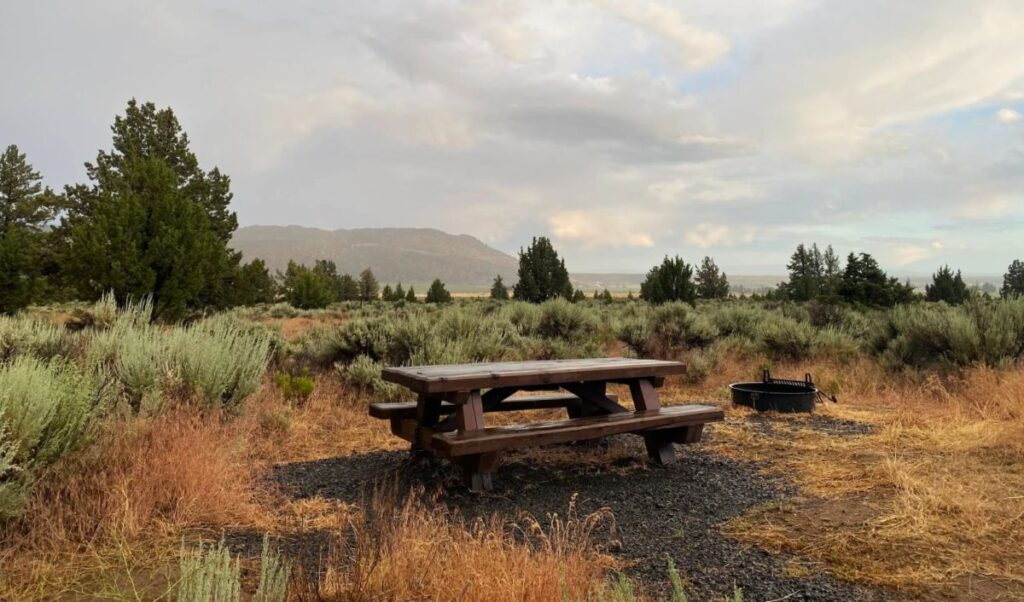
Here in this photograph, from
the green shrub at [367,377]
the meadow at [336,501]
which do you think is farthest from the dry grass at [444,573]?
the green shrub at [367,377]

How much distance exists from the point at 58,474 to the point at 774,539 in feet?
12.2

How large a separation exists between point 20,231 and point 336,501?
37285 millimetres

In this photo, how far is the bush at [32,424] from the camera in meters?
2.75

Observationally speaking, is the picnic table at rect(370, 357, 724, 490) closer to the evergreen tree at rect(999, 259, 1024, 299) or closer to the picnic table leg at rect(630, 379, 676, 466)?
the picnic table leg at rect(630, 379, 676, 466)

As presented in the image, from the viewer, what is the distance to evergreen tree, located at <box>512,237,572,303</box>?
3184 cm

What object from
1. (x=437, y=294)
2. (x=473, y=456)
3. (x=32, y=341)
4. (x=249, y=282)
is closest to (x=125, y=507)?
(x=473, y=456)

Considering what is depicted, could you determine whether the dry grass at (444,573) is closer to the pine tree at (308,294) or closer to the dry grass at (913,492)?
the dry grass at (913,492)

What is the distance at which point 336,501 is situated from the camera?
395 centimetres

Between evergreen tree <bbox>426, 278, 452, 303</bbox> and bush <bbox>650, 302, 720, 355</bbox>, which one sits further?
evergreen tree <bbox>426, 278, 452, 303</bbox>

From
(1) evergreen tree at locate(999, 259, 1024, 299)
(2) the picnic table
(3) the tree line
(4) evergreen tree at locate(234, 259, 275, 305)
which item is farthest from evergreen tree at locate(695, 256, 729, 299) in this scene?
(2) the picnic table

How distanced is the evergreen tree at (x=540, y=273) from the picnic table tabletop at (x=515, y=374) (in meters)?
26.7

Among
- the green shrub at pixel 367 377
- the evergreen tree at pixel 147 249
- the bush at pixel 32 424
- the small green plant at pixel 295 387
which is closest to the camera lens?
the bush at pixel 32 424

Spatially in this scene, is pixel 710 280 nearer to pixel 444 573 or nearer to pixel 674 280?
pixel 674 280

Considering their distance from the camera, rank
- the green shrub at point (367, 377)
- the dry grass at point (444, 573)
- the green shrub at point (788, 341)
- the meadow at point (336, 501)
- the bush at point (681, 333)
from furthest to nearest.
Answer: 1. the bush at point (681, 333)
2. the green shrub at point (788, 341)
3. the green shrub at point (367, 377)
4. the meadow at point (336, 501)
5. the dry grass at point (444, 573)
